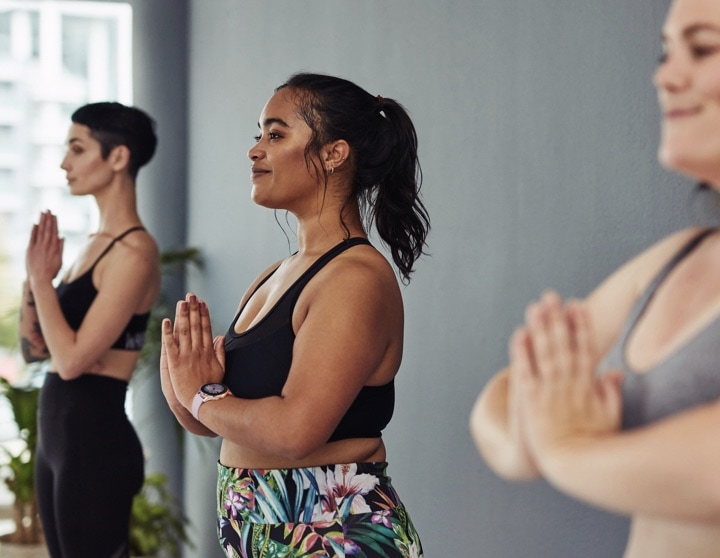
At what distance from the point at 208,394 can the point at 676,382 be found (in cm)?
102

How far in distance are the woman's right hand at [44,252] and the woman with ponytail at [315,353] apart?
1018mm

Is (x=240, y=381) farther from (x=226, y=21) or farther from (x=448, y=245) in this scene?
(x=226, y=21)

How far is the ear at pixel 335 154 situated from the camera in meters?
1.99

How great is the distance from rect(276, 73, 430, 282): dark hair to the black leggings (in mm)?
1212

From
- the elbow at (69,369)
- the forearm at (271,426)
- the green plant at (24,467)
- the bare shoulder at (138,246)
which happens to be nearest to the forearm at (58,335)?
the elbow at (69,369)

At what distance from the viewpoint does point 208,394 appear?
183 centimetres

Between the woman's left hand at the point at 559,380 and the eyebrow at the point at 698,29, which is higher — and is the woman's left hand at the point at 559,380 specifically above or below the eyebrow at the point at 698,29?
below

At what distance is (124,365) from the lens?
9.86 ft

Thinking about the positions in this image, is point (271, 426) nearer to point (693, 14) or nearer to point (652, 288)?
point (652, 288)

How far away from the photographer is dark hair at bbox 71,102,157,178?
10.4ft

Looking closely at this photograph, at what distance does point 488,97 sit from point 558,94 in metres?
0.27

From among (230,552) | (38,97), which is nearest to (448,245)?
(230,552)

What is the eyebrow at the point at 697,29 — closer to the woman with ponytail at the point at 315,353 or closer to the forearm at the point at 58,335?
the woman with ponytail at the point at 315,353

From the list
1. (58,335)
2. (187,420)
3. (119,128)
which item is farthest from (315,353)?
(119,128)
